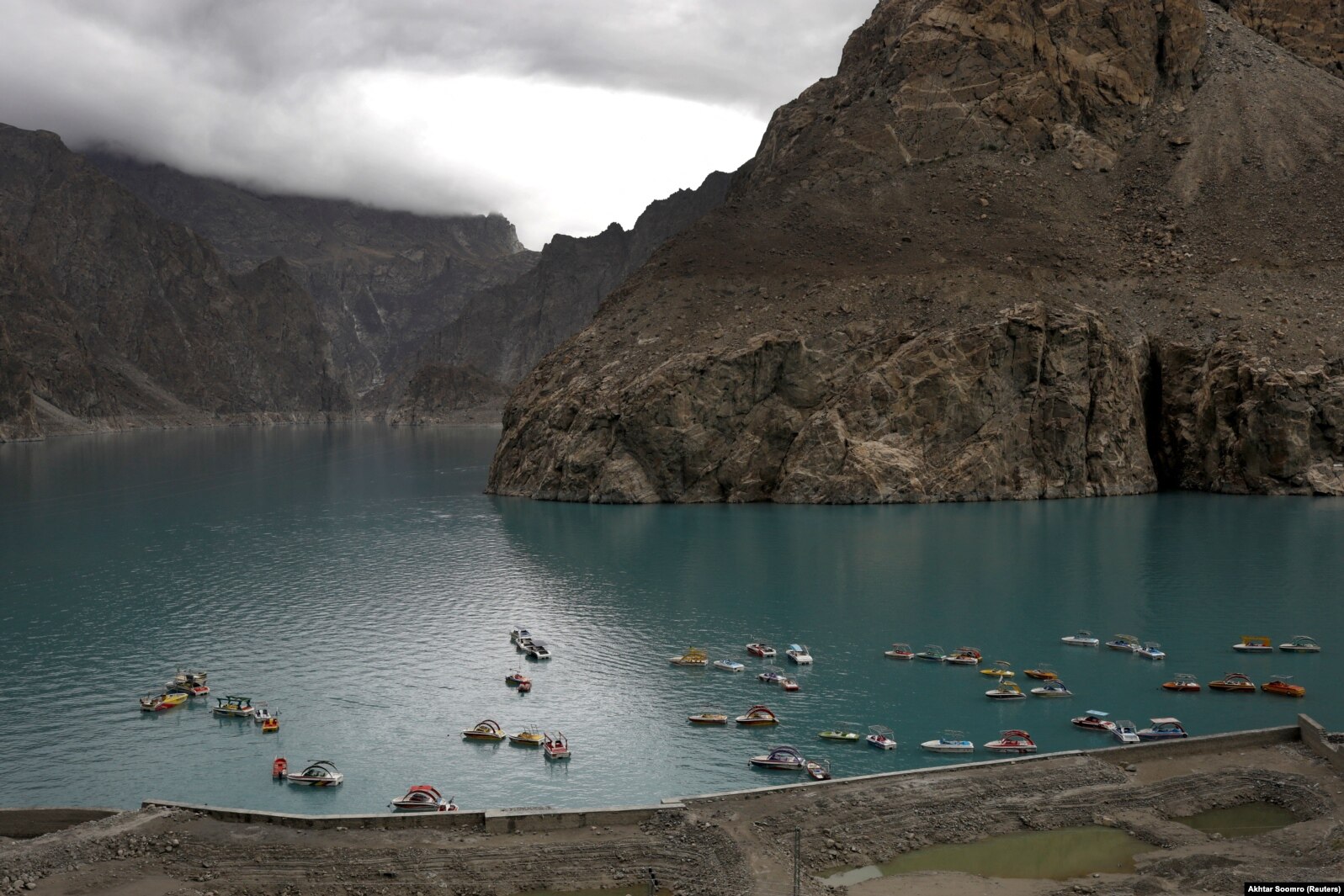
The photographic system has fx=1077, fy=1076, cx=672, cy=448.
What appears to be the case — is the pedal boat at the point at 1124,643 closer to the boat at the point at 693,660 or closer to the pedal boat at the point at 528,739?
the boat at the point at 693,660

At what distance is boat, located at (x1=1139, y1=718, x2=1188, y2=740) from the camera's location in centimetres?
5066

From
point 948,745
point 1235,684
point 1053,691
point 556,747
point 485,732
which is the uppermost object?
point 1235,684

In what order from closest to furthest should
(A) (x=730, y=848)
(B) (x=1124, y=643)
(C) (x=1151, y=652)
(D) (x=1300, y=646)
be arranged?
(A) (x=730, y=848), (D) (x=1300, y=646), (C) (x=1151, y=652), (B) (x=1124, y=643)

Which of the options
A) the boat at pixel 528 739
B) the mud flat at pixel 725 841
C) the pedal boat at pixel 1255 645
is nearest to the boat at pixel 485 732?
the boat at pixel 528 739

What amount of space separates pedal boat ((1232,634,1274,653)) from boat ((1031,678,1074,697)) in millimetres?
14881

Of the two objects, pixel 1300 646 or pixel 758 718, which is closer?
pixel 758 718

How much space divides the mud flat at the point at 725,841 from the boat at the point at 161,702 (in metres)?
18.0

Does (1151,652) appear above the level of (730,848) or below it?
above

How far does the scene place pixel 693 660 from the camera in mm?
64688

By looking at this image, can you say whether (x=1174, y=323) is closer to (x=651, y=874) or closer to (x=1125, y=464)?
(x=1125, y=464)

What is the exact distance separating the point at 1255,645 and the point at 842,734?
3104 centimetres

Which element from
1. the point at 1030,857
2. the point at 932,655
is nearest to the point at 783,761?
the point at 1030,857

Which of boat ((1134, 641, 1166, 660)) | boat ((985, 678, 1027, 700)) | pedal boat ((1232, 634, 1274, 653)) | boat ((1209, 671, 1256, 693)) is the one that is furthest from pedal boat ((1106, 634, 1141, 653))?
boat ((985, 678, 1027, 700))

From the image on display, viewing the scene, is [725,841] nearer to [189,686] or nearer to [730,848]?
[730,848]
